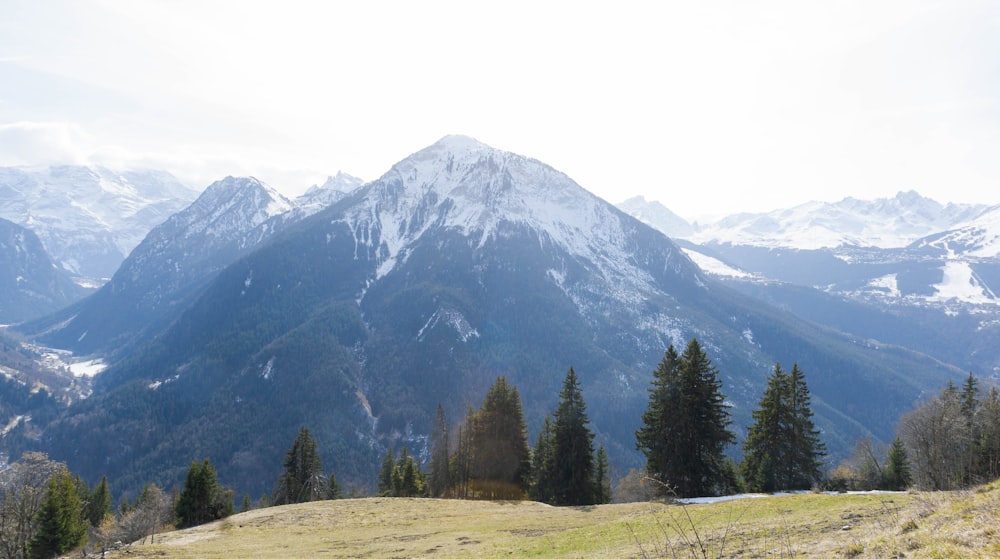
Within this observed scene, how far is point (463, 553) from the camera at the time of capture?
27.6 meters

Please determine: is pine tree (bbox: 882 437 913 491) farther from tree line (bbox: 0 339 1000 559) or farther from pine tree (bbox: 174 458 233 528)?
pine tree (bbox: 174 458 233 528)

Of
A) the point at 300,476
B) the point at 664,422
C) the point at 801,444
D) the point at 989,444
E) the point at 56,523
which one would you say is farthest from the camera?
the point at 300,476

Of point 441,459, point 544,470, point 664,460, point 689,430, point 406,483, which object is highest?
point 689,430

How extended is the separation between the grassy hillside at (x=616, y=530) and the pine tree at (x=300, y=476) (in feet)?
76.0

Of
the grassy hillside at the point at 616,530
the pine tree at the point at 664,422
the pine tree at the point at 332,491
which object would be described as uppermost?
the pine tree at the point at 664,422

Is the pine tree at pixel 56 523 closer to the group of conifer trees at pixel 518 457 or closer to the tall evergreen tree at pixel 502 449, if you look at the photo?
the group of conifer trees at pixel 518 457

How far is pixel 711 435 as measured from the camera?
47.4 meters

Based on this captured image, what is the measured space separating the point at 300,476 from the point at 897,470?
81.6 metres

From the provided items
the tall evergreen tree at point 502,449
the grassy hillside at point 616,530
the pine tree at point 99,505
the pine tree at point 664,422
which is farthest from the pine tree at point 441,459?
the pine tree at point 99,505

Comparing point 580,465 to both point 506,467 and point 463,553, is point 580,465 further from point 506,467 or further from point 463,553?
point 463,553

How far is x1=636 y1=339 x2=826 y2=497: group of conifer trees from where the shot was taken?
47.1 meters

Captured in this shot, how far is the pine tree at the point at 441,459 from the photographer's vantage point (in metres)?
74.8

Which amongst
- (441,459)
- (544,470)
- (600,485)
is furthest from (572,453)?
(441,459)

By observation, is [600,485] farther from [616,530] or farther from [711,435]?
[616,530]
